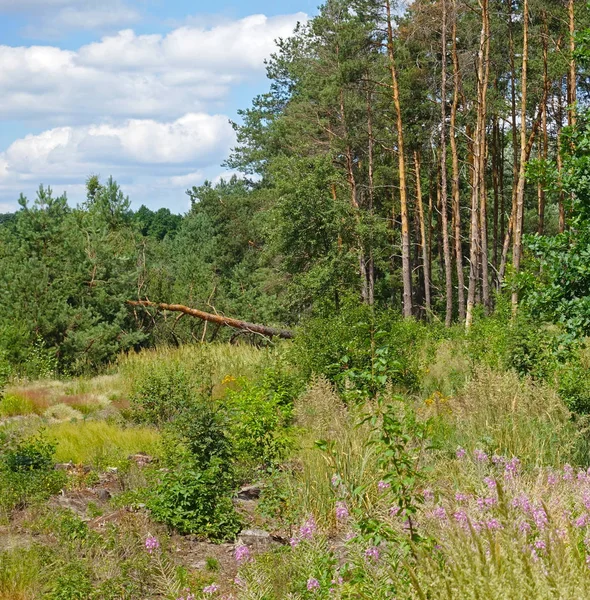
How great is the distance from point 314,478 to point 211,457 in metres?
0.95

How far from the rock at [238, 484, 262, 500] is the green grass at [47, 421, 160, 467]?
1.72 metres

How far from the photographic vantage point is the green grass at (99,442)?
9430 mm

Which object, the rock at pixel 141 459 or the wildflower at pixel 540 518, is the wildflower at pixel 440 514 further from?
the rock at pixel 141 459

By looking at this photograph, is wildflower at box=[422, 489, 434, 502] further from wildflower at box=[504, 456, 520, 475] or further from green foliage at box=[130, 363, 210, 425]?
green foliage at box=[130, 363, 210, 425]

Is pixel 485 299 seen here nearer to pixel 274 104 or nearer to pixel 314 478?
pixel 274 104

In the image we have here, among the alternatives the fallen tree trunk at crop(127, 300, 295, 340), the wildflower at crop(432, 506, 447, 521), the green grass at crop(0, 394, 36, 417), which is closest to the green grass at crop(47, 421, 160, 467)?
the green grass at crop(0, 394, 36, 417)

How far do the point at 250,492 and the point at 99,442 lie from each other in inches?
113

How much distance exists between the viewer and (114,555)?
589 centimetres

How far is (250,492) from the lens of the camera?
808 cm

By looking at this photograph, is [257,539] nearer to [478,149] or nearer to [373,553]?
[373,553]

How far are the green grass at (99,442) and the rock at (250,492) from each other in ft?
5.66

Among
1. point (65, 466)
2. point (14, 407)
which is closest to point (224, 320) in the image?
point (14, 407)

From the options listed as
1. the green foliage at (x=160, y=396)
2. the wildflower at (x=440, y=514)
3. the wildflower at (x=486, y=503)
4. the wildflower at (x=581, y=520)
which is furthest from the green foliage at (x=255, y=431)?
the wildflower at (x=581, y=520)

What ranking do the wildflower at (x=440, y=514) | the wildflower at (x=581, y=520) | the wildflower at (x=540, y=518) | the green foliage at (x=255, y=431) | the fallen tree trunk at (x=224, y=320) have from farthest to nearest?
1. the fallen tree trunk at (x=224, y=320)
2. the green foliage at (x=255, y=431)
3. the wildflower at (x=440, y=514)
4. the wildflower at (x=581, y=520)
5. the wildflower at (x=540, y=518)
